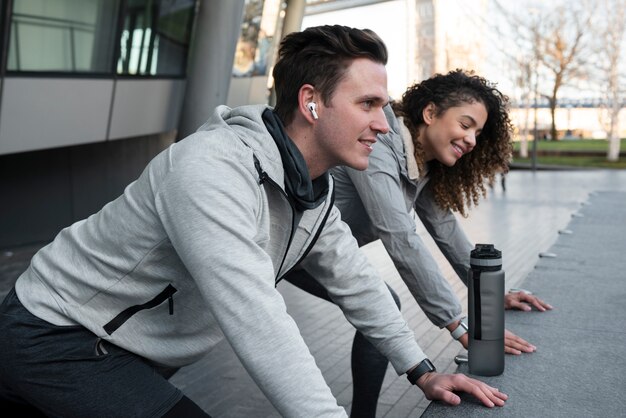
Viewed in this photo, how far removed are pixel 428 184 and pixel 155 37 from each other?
38.7ft

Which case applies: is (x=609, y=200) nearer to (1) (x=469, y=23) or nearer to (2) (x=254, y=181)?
(2) (x=254, y=181)

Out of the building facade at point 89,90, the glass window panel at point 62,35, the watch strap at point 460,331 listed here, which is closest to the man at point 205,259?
the watch strap at point 460,331

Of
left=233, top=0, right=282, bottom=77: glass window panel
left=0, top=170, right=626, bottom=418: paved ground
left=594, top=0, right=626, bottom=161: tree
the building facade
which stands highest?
left=594, top=0, right=626, bottom=161: tree

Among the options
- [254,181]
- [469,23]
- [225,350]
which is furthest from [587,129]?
[254,181]

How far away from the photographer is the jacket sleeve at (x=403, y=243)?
2.89 meters

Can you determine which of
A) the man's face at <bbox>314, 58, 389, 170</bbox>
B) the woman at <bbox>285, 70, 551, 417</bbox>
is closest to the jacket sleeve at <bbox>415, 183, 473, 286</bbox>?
the woman at <bbox>285, 70, 551, 417</bbox>

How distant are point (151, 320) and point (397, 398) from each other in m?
3.20

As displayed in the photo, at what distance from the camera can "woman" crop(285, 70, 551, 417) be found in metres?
2.92

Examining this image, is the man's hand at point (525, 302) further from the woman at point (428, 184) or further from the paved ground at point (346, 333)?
the paved ground at point (346, 333)

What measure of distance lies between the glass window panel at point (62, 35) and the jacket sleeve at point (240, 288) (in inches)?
387

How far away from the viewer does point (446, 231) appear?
3.53m

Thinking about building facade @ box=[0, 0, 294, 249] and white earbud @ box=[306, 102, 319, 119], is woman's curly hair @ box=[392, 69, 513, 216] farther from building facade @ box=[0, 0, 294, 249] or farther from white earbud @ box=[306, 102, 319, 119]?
building facade @ box=[0, 0, 294, 249]

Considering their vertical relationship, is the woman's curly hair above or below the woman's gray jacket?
above

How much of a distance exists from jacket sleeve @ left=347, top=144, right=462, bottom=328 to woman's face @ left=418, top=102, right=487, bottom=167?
296 millimetres
